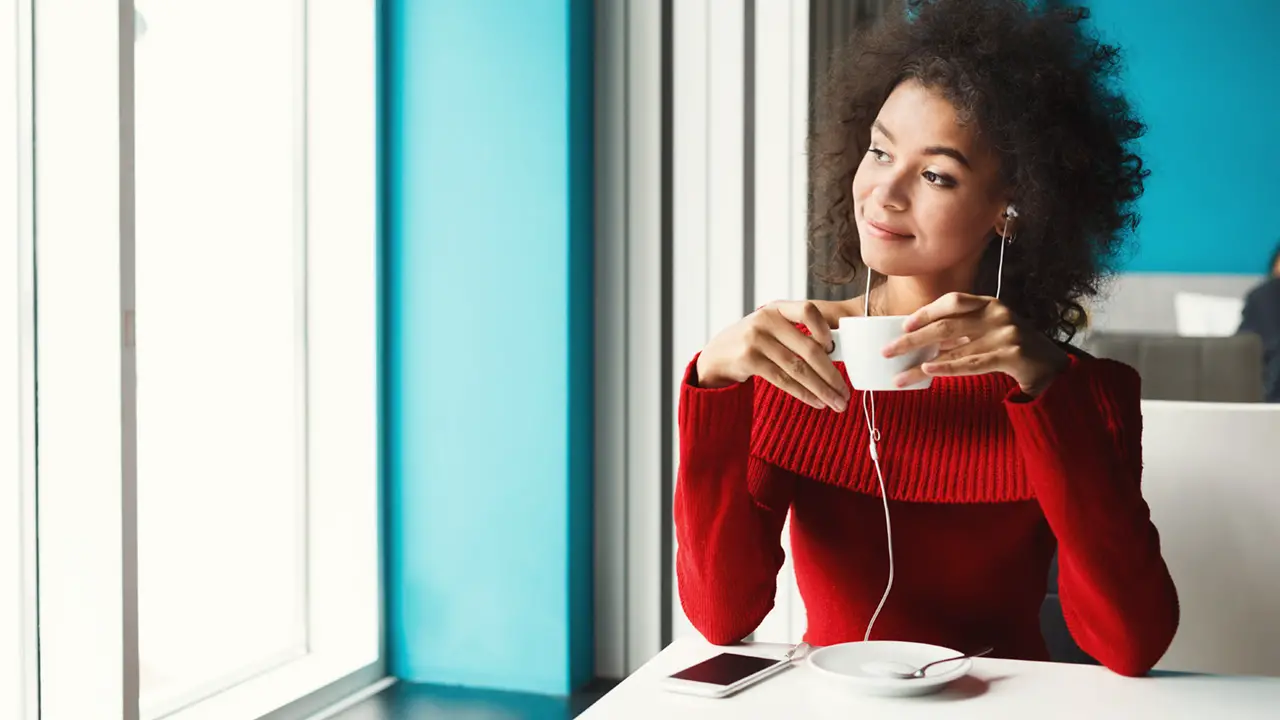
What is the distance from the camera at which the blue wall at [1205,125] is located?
3557 mm

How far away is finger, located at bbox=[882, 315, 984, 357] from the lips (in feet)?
0.97

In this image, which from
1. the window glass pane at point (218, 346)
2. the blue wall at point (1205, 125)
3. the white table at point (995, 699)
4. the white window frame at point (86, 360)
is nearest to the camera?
the white table at point (995, 699)

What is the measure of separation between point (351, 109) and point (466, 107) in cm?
28

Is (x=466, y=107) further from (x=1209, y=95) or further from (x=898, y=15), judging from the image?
(x=1209, y=95)

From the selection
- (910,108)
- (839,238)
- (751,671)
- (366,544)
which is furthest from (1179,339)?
(751,671)

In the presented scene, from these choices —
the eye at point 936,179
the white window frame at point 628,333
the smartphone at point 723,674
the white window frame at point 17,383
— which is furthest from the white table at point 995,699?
the white window frame at point 628,333

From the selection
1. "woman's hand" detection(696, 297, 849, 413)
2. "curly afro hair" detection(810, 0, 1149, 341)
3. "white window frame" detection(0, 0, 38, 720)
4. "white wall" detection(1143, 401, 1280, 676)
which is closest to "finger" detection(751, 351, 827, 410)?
"woman's hand" detection(696, 297, 849, 413)

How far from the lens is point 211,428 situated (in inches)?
96.0

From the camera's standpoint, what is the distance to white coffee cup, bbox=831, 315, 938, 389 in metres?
0.97

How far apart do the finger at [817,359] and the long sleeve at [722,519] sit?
12 cm

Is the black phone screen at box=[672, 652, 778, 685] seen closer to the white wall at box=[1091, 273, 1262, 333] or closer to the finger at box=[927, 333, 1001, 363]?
the finger at box=[927, 333, 1001, 363]

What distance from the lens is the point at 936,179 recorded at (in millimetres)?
1320

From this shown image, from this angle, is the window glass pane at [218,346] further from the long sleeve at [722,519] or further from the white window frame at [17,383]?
the long sleeve at [722,519]

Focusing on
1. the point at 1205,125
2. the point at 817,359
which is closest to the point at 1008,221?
the point at 817,359
